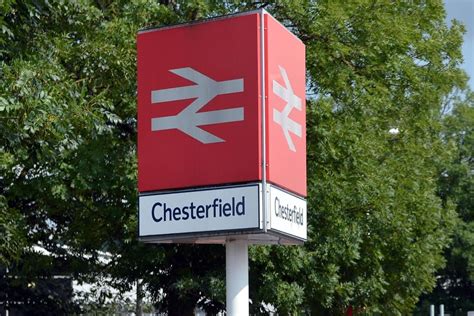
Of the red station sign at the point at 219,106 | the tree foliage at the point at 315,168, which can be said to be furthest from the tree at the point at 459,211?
the red station sign at the point at 219,106

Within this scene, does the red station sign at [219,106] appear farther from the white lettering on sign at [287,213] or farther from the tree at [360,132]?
the tree at [360,132]

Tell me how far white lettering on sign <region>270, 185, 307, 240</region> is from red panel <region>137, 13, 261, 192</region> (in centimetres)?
37

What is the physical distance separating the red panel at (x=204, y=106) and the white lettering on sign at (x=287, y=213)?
37 centimetres

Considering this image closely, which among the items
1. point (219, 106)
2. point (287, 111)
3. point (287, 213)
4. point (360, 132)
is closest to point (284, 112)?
point (287, 111)

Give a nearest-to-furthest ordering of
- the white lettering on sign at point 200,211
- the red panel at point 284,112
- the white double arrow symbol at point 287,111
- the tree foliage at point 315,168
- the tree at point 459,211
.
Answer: the white lettering on sign at point 200,211 → the red panel at point 284,112 → the white double arrow symbol at point 287,111 → the tree foliage at point 315,168 → the tree at point 459,211

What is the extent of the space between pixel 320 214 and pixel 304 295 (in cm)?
178

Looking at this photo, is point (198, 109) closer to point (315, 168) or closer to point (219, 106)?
point (219, 106)

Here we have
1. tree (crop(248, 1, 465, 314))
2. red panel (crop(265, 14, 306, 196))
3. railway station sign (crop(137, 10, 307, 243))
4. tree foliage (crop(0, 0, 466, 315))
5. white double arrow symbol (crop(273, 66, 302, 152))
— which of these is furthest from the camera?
tree (crop(248, 1, 465, 314))

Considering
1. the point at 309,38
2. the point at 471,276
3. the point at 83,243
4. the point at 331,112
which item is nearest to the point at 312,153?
the point at 331,112

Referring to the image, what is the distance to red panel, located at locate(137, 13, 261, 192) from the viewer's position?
11.2m

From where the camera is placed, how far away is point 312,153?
22422 mm

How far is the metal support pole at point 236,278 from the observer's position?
11.5 meters

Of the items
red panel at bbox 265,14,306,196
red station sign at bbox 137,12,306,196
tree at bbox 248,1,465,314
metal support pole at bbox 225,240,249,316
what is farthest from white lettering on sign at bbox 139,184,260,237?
tree at bbox 248,1,465,314

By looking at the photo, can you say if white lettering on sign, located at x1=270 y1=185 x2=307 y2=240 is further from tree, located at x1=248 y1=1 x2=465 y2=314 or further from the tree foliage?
tree, located at x1=248 y1=1 x2=465 y2=314
